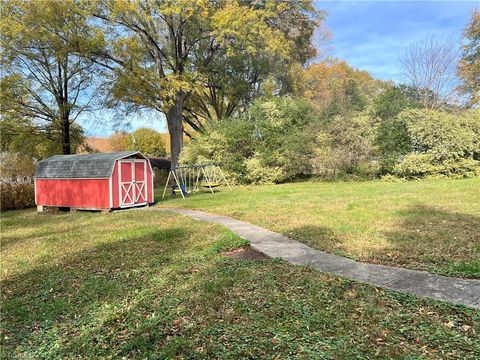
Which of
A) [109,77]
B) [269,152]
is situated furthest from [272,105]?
[109,77]

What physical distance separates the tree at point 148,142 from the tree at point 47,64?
65.5ft

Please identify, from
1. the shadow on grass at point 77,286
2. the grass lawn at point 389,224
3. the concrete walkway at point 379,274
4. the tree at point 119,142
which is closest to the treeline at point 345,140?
the grass lawn at point 389,224

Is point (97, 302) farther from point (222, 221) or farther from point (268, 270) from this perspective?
point (222, 221)

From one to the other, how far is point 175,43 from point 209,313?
64.3 feet

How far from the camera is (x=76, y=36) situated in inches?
655

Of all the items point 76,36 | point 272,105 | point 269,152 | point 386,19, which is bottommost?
point 269,152

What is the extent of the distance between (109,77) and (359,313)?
19.3 meters

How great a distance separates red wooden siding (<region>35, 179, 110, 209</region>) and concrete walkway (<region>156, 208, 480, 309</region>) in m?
7.02

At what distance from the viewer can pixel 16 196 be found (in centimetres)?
1484

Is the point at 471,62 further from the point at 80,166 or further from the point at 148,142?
the point at 148,142

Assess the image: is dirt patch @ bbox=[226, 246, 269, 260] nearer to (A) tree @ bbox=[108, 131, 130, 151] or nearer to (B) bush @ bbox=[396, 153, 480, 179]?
(B) bush @ bbox=[396, 153, 480, 179]

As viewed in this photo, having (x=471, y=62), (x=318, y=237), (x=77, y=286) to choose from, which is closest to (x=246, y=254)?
(x=318, y=237)

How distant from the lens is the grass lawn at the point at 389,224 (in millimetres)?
4667

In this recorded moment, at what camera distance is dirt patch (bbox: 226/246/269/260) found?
504cm
